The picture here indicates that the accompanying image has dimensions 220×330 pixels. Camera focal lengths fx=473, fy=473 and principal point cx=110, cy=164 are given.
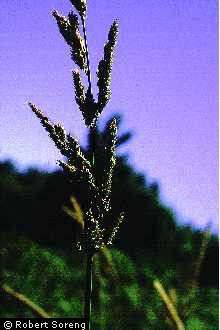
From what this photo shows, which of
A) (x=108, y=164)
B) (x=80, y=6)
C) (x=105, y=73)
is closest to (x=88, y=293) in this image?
(x=108, y=164)

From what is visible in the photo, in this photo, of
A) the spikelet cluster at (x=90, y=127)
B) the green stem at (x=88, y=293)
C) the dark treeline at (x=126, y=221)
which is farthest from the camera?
the dark treeline at (x=126, y=221)

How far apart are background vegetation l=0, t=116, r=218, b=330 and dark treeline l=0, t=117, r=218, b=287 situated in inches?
1.4

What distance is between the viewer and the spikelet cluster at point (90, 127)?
150 centimetres

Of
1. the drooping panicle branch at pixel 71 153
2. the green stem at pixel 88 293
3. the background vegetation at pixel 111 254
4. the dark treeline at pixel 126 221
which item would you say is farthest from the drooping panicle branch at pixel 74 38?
the dark treeline at pixel 126 221

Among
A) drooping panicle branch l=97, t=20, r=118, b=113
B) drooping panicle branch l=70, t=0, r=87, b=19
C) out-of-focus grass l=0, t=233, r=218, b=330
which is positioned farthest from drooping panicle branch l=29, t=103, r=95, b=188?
out-of-focus grass l=0, t=233, r=218, b=330

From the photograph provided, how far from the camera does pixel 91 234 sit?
4.94 ft

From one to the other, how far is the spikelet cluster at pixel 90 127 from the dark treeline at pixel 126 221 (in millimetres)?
14085

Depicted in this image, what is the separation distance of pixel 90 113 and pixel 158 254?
622 inches

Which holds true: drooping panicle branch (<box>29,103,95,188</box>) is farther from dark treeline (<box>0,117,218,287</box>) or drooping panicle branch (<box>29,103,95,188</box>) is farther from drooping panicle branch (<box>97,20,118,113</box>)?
dark treeline (<box>0,117,218,287</box>)

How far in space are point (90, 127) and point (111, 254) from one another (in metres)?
9.04

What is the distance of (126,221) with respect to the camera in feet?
54.0

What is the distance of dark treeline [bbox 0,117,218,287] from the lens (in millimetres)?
16609

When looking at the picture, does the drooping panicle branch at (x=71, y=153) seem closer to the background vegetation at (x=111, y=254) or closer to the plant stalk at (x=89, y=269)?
the plant stalk at (x=89, y=269)

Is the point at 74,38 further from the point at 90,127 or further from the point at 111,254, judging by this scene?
the point at 111,254
